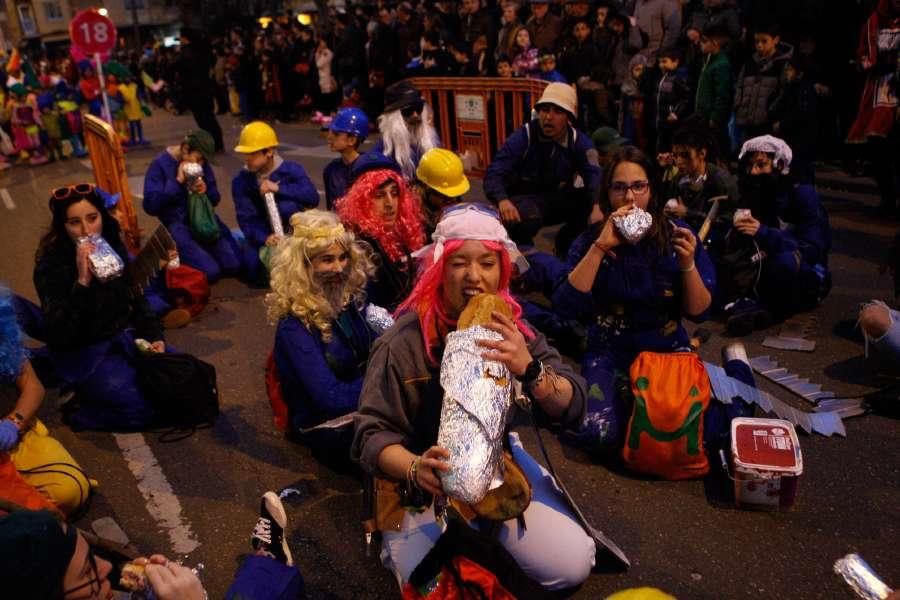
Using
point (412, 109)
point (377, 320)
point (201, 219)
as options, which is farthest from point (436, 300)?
point (201, 219)

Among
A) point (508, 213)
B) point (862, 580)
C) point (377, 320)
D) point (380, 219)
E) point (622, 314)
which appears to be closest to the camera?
point (862, 580)

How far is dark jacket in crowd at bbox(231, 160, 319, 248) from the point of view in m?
6.95

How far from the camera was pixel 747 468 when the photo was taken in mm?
3441

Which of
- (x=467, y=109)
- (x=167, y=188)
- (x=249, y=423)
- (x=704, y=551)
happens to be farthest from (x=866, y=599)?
(x=467, y=109)

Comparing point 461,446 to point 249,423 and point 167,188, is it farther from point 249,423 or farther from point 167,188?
point 167,188

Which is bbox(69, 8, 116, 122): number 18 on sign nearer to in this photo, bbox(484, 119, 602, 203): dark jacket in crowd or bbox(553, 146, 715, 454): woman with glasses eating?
bbox(484, 119, 602, 203): dark jacket in crowd

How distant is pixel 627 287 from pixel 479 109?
22.3ft

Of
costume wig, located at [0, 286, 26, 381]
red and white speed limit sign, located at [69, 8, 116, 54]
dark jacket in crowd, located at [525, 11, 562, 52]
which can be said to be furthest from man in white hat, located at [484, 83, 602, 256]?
red and white speed limit sign, located at [69, 8, 116, 54]

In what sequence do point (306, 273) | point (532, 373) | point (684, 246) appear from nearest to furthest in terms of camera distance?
1. point (532, 373)
2. point (684, 246)
3. point (306, 273)

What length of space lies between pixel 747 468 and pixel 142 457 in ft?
11.1

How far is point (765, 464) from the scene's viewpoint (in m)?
3.44

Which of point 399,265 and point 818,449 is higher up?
point 399,265

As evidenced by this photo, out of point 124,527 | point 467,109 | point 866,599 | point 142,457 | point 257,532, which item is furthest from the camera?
point 467,109

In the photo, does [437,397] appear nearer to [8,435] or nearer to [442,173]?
[8,435]
